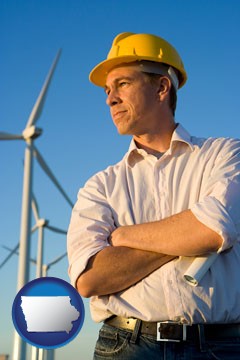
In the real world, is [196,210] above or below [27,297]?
above

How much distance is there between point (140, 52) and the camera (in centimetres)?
518

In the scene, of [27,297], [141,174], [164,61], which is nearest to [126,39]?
[164,61]

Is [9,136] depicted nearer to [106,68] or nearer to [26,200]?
[26,200]

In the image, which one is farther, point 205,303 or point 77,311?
point 77,311

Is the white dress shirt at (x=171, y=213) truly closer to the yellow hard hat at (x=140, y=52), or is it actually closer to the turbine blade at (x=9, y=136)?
the yellow hard hat at (x=140, y=52)

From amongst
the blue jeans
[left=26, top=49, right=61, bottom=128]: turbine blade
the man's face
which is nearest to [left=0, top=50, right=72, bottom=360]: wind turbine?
[left=26, top=49, right=61, bottom=128]: turbine blade

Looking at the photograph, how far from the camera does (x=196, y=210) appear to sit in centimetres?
434

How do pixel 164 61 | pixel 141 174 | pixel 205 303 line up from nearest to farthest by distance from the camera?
pixel 205 303, pixel 141 174, pixel 164 61

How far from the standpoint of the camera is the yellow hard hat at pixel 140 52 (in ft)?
17.0

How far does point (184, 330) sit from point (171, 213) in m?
0.96

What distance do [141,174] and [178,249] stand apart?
2.81ft

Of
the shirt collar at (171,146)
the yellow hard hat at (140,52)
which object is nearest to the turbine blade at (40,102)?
the yellow hard hat at (140,52)

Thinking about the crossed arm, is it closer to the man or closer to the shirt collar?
the man

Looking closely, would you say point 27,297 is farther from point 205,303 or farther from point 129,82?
point 129,82
